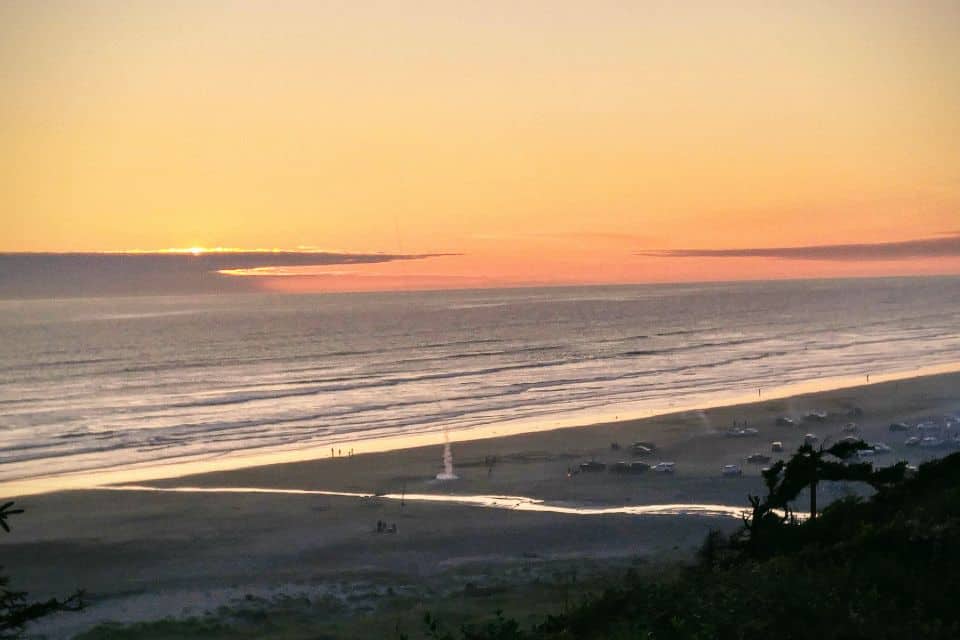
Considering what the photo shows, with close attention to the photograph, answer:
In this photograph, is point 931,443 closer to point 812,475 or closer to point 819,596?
point 812,475

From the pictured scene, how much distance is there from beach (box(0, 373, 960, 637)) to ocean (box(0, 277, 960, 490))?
6.85 m

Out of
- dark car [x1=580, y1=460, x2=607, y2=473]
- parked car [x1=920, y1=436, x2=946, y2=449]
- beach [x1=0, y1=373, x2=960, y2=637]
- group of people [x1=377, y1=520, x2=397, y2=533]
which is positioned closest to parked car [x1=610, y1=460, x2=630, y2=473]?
dark car [x1=580, y1=460, x2=607, y2=473]

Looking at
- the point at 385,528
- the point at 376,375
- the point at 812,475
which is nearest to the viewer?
the point at 812,475

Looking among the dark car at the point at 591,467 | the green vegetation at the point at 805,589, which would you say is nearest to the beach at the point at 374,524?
the dark car at the point at 591,467

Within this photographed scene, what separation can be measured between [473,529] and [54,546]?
42.8ft

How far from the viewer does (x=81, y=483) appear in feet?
130

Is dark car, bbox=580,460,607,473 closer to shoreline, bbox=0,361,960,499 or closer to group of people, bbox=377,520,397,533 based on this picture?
shoreline, bbox=0,361,960,499

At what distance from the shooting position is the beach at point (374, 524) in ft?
85.9

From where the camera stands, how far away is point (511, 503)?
34.4 meters

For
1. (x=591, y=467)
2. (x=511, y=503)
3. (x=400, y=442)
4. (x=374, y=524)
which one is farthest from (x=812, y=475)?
(x=400, y=442)

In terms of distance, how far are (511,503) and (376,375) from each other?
46404 mm

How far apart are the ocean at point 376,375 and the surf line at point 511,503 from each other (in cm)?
693

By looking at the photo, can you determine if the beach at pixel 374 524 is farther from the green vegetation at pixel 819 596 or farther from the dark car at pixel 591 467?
the green vegetation at pixel 819 596

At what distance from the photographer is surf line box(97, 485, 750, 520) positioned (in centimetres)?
3219
